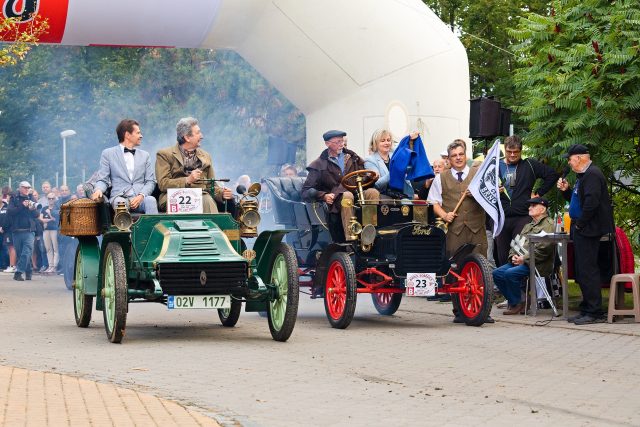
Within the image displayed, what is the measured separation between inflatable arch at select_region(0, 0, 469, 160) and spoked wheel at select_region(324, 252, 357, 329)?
639 centimetres

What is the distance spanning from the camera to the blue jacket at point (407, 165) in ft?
49.3

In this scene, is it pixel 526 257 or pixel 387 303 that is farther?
pixel 387 303

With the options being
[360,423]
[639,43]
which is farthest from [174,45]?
[360,423]

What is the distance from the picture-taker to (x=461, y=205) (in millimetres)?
14734

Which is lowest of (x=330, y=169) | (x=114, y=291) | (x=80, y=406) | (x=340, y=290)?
(x=80, y=406)

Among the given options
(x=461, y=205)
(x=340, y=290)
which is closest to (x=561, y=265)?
(x=461, y=205)

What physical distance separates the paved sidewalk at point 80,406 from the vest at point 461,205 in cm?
622

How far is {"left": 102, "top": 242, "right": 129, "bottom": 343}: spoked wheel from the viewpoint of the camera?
38.7 ft

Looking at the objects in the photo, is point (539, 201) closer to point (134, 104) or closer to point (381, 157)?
point (381, 157)

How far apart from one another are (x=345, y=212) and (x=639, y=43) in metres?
3.60

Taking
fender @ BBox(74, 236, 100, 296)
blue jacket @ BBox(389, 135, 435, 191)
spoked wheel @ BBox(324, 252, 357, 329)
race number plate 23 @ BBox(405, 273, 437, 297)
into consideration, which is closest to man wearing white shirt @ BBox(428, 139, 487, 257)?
blue jacket @ BBox(389, 135, 435, 191)

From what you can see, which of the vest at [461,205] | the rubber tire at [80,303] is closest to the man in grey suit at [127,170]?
the rubber tire at [80,303]

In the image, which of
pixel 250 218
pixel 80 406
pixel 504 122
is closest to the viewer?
pixel 80 406

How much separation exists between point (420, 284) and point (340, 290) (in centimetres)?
83
